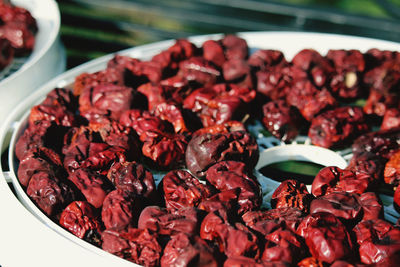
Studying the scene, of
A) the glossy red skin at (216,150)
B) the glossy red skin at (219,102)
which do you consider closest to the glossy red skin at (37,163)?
the glossy red skin at (216,150)

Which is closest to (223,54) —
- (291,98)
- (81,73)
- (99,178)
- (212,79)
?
(212,79)

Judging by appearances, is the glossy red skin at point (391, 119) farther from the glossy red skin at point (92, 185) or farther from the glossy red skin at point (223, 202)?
the glossy red skin at point (92, 185)

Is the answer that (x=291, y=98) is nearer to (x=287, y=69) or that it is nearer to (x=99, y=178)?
(x=287, y=69)

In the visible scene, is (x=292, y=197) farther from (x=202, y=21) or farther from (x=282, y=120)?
(x=202, y=21)

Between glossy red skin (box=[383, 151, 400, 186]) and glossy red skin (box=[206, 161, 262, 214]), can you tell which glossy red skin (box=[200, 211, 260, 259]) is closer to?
glossy red skin (box=[206, 161, 262, 214])

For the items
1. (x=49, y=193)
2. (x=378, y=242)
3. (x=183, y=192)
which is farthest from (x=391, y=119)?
(x=49, y=193)

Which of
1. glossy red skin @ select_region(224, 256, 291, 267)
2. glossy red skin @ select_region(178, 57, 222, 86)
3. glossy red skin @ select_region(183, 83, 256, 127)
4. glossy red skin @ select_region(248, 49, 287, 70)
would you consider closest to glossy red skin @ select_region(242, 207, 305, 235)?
glossy red skin @ select_region(224, 256, 291, 267)

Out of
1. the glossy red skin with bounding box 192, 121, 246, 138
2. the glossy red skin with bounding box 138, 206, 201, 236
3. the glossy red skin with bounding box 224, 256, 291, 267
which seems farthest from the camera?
the glossy red skin with bounding box 192, 121, 246, 138
